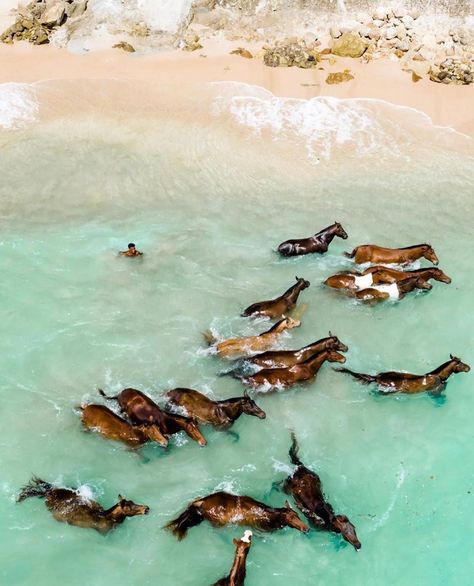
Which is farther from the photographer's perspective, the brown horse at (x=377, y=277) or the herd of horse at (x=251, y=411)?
the brown horse at (x=377, y=277)

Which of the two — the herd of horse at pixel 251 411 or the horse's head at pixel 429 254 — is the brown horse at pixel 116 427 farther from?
the horse's head at pixel 429 254

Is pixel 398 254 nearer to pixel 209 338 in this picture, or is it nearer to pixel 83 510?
pixel 209 338

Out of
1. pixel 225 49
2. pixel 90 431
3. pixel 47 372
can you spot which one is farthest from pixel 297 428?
pixel 225 49

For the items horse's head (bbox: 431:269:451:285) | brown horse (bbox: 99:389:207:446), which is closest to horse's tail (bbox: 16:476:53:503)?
brown horse (bbox: 99:389:207:446)

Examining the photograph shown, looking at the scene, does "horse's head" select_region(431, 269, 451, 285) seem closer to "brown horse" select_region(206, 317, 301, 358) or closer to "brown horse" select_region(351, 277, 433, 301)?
"brown horse" select_region(351, 277, 433, 301)

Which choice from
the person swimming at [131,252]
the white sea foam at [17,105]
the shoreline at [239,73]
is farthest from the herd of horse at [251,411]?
the white sea foam at [17,105]

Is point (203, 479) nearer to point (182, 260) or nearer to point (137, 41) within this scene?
point (182, 260)

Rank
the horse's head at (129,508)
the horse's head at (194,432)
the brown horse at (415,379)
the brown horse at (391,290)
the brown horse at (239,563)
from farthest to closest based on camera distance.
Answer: the brown horse at (391,290) → the brown horse at (415,379) → the horse's head at (194,432) → the horse's head at (129,508) → the brown horse at (239,563)
